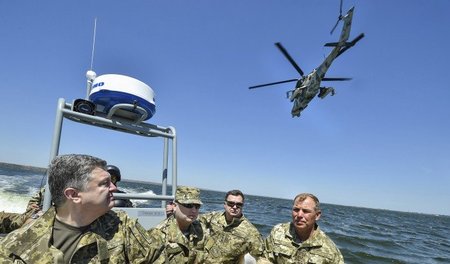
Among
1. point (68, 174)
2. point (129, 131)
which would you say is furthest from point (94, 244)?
point (129, 131)

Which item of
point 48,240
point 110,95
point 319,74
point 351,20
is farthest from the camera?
point 319,74

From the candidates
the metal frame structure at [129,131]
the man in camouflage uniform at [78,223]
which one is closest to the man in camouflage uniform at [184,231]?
the metal frame structure at [129,131]

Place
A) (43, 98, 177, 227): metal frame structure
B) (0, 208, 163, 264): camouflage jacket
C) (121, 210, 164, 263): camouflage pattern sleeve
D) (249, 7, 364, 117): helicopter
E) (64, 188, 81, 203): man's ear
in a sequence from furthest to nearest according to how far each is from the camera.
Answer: (249, 7, 364, 117): helicopter, (43, 98, 177, 227): metal frame structure, (121, 210, 164, 263): camouflage pattern sleeve, (64, 188, 81, 203): man's ear, (0, 208, 163, 264): camouflage jacket

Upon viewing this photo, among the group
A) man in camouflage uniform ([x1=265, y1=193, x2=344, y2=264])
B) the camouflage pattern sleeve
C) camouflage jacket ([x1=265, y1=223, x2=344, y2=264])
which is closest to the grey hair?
the camouflage pattern sleeve

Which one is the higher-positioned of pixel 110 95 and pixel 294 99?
pixel 294 99

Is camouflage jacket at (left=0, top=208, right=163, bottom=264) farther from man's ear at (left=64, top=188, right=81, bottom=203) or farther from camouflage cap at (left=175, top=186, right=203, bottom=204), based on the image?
camouflage cap at (left=175, top=186, right=203, bottom=204)

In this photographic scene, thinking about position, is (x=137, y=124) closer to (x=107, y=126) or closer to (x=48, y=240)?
(x=107, y=126)

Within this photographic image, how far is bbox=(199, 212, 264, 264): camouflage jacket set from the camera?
4523mm

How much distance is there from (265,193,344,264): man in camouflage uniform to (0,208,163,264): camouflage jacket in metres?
1.86

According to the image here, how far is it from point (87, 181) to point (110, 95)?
154 centimetres

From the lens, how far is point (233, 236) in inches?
185

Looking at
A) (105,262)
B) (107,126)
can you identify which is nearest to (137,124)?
(107,126)

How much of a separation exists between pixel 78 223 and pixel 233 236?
2.91 metres

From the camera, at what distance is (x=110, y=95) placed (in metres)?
3.45
